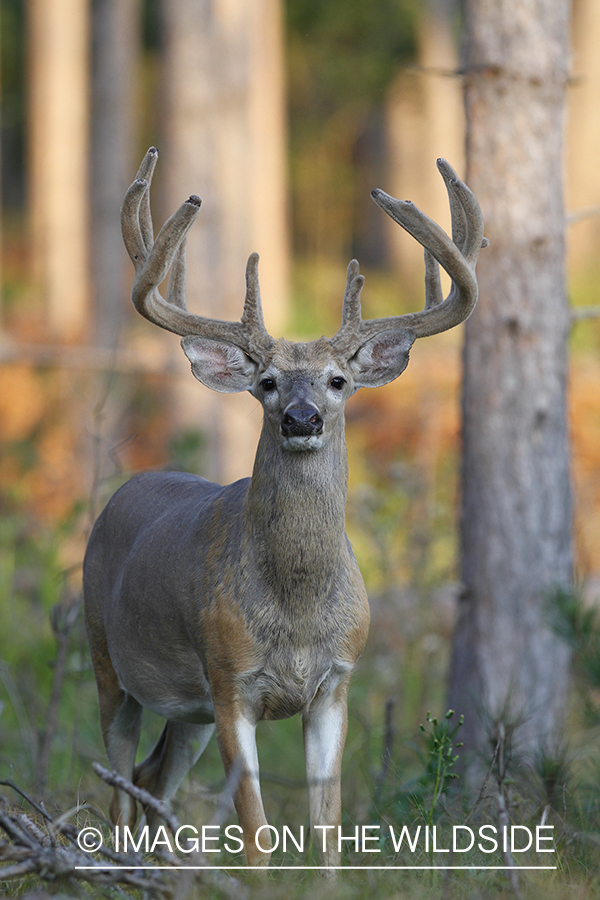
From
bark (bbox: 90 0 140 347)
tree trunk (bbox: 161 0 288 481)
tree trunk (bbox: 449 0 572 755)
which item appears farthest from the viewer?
bark (bbox: 90 0 140 347)

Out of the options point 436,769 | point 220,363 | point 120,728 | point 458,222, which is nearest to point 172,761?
point 120,728

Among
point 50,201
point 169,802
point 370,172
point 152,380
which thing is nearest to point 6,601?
point 169,802

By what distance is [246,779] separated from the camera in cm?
382

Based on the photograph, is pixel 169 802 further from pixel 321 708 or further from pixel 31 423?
pixel 31 423

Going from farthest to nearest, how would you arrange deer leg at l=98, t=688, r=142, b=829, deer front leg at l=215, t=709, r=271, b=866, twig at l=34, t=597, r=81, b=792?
twig at l=34, t=597, r=81, b=792 < deer leg at l=98, t=688, r=142, b=829 < deer front leg at l=215, t=709, r=271, b=866

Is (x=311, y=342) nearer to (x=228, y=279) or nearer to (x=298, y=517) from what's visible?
(x=298, y=517)

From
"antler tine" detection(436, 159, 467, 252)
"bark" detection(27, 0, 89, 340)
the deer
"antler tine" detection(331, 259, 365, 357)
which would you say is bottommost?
the deer

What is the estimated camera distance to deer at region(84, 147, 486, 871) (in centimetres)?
386

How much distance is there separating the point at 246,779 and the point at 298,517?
3.05ft

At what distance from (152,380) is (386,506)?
8.22 metres

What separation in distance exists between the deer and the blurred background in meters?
1.17

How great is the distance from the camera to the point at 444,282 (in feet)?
40.5

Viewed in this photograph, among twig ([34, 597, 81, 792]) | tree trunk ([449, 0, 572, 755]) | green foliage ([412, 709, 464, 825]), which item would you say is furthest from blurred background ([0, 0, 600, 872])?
green foliage ([412, 709, 464, 825])

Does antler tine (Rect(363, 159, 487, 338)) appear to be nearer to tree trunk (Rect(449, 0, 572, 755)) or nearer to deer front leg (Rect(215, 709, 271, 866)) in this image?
tree trunk (Rect(449, 0, 572, 755))
